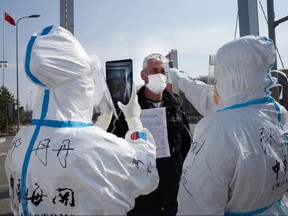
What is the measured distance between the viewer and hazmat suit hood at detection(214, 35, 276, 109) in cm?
180

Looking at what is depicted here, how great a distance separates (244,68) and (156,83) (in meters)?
1.40

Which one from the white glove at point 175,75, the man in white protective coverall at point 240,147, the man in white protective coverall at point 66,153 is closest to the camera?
the man in white protective coverall at point 66,153

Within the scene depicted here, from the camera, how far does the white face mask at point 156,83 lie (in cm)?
312

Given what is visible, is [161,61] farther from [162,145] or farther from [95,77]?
[95,77]

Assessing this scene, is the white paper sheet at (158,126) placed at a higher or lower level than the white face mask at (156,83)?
lower

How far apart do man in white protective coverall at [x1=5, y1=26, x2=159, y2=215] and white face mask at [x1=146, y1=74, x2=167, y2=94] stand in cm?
134

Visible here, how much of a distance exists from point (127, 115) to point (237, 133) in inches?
32.1

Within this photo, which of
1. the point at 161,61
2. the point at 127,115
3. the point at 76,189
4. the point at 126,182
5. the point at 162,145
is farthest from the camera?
the point at 161,61

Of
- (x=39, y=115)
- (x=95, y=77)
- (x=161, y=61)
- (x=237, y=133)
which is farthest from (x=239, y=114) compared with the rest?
(x=161, y=61)

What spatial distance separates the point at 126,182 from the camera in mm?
1667

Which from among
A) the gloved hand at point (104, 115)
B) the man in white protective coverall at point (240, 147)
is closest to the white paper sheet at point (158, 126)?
the gloved hand at point (104, 115)

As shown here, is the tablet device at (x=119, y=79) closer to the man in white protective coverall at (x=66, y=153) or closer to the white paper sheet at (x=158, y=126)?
the white paper sheet at (x=158, y=126)

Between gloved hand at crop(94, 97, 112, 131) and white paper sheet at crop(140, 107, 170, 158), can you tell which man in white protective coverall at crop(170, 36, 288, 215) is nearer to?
gloved hand at crop(94, 97, 112, 131)

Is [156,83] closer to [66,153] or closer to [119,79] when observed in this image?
[119,79]
